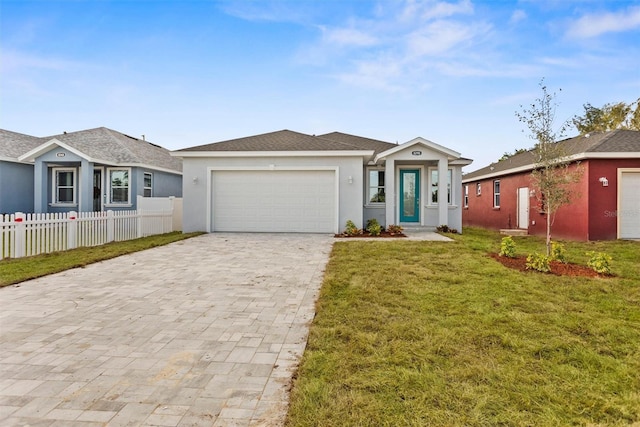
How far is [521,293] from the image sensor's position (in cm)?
518

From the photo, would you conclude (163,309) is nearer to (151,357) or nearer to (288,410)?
(151,357)

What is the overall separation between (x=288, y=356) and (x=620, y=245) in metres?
12.1

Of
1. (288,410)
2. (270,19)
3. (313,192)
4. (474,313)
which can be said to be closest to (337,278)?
(474,313)

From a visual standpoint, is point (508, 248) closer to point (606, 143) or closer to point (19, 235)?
point (606, 143)

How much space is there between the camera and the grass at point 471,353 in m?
2.33

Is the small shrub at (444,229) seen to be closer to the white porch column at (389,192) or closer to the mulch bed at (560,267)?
the white porch column at (389,192)

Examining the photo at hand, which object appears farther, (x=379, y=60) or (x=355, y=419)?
(x=379, y=60)

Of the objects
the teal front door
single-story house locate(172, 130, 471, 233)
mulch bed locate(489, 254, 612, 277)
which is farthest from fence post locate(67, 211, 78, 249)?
the teal front door

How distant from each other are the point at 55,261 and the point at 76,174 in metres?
10.9

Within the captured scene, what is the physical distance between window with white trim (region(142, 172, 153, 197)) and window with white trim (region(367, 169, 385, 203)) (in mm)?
10783

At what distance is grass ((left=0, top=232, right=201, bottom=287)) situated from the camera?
20.8 ft

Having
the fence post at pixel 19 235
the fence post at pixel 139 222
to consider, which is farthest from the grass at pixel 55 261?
the fence post at pixel 139 222

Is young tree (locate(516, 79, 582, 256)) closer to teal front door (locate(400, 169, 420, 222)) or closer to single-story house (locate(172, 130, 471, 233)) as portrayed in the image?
single-story house (locate(172, 130, 471, 233))

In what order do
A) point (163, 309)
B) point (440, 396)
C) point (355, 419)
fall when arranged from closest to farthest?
point (355, 419) → point (440, 396) → point (163, 309)
